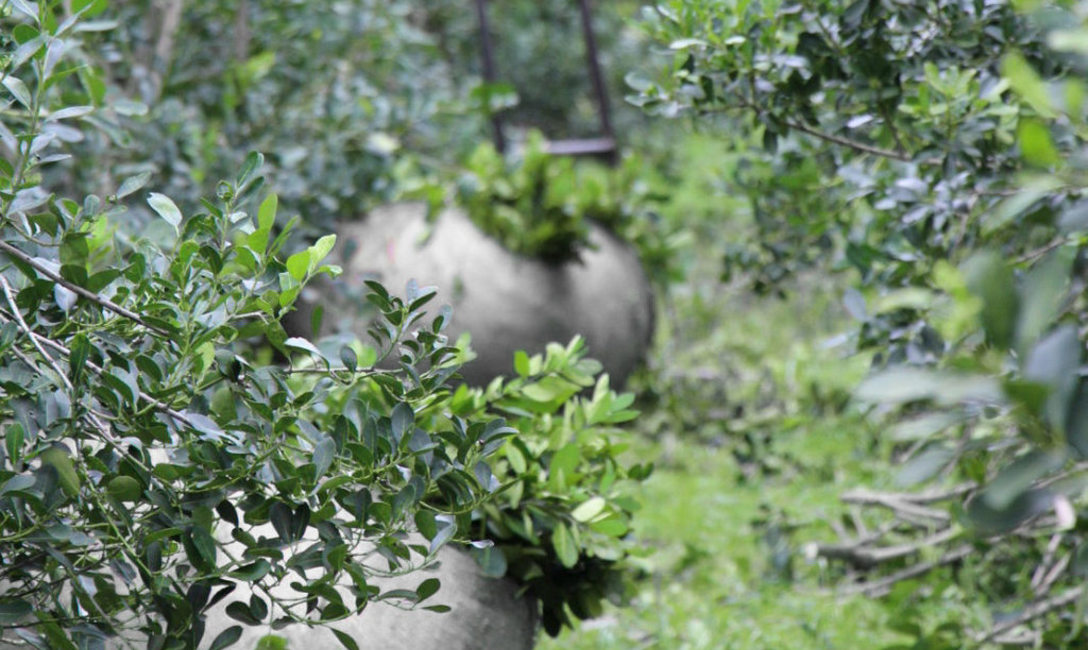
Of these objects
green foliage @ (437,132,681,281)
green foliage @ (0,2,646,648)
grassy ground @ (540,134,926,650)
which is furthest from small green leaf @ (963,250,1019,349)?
green foliage @ (437,132,681,281)

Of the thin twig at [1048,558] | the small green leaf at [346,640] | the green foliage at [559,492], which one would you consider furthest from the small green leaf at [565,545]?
the thin twig at [1048,558]

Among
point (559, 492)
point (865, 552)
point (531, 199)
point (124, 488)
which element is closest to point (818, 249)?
point (865, 552)

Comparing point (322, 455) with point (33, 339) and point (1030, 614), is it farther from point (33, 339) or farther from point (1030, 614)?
point (1030, 614)

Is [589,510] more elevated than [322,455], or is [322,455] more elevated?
[322,455]

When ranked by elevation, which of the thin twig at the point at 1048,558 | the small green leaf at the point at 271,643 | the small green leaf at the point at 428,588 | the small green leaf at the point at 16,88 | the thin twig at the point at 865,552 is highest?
the small green leaf at the point at 16,88

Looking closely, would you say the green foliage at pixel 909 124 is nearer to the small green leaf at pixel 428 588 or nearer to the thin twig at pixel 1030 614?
the thin twig at pixel 1030 614

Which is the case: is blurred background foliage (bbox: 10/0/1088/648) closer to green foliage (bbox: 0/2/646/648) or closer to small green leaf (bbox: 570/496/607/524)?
small green leaf (bbox: 570/496/607/524)

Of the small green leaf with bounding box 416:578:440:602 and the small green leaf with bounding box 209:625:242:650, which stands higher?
the small green leaf with bounding box 416:578:440:602

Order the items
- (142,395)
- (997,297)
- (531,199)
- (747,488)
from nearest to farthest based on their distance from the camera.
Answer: (997,297) < (142,395) < (531,199) < (747,488)

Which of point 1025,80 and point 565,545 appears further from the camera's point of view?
point 565,545

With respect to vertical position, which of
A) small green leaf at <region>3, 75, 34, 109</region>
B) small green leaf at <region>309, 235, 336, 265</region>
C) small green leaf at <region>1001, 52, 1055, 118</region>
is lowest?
small green leaf at <region>309, 235, 336, 265</region>

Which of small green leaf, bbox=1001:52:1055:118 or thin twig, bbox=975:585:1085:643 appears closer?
small green leaf, bbox=1001:52:1055:118

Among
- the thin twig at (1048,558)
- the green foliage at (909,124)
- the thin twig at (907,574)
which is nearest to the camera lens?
the green foliage at (909,124)

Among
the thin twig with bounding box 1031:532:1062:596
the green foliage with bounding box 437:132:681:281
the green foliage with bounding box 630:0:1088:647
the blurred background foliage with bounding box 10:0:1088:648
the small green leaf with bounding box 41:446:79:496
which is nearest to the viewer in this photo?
the blurred background foliage with bounding box 10:0:1088:648
